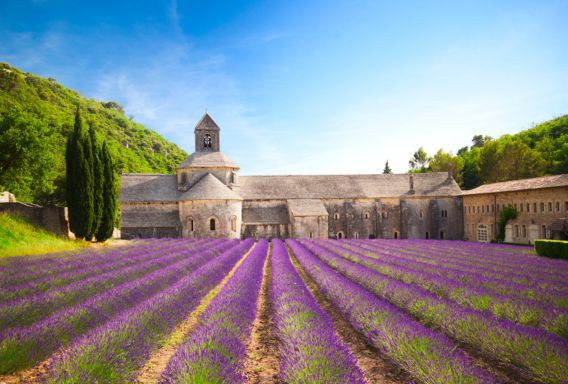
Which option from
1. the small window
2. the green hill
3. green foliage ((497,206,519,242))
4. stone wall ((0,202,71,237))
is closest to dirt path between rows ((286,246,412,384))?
the green hill

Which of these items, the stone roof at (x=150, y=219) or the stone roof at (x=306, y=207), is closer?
the stone roof at (x=150, y=219)

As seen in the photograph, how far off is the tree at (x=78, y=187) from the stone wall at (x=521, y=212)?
3393 centimetres

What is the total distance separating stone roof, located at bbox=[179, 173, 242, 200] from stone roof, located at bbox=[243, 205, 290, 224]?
11.0 ft

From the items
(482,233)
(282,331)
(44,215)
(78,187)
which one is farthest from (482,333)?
(482,233)

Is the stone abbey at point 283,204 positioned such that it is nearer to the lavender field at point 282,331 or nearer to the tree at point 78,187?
the tree at point 78,187

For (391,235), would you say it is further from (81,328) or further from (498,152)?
(81,328)

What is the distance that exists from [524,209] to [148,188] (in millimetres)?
35249

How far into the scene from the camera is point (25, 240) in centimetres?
1961

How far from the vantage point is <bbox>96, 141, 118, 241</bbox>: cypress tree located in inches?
1024

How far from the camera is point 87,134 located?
24.8m

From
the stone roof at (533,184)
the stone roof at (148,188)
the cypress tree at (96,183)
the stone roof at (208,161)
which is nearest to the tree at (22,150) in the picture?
the cypress tree at (96,183)

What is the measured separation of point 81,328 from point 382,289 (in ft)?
24.3

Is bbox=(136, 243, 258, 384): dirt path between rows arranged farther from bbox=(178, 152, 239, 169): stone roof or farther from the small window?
the small window

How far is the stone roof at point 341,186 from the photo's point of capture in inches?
1492
